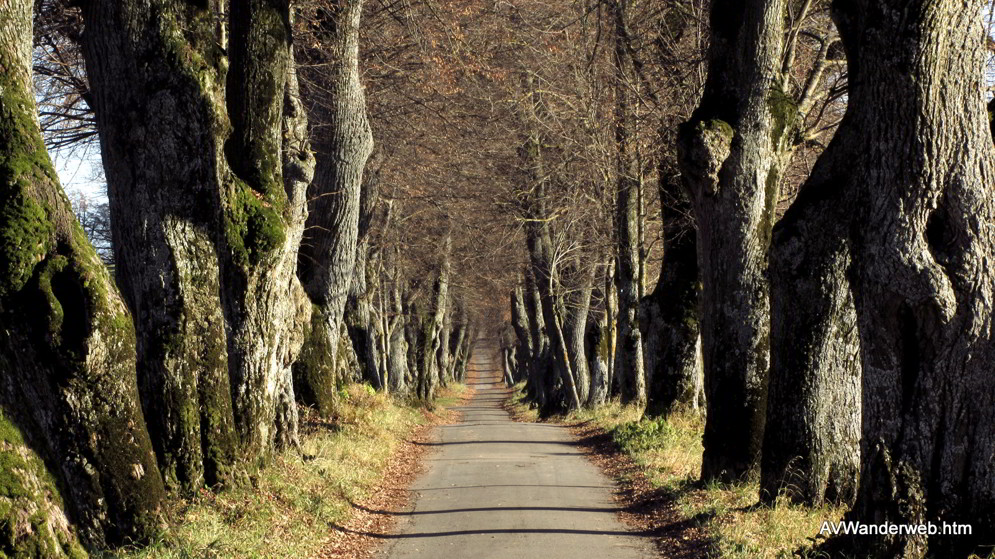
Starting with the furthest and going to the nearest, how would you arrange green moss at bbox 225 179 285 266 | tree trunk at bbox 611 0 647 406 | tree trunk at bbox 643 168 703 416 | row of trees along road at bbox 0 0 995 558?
tree trunk at bbox 611 0 647 406
tree trunk at bbox 643 168 703 416
green moss at bbox 225 179 285 266
row of trees along road at bbox 0 0 995 558

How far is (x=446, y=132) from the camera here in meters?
20.0

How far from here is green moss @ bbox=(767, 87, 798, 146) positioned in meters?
10.1

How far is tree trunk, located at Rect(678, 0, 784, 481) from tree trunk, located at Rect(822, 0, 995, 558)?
3.61 metres

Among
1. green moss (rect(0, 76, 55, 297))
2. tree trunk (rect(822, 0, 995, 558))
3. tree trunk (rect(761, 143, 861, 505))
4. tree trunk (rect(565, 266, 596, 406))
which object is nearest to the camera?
tree trunk (rect(822, 0, 995, 558))

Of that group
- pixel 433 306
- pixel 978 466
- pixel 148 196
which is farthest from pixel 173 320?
pixel 433 306

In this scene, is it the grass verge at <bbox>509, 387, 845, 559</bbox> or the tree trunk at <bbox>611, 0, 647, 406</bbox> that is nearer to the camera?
the grass verge at <bbox>509, 387, 845, 559</bbox>

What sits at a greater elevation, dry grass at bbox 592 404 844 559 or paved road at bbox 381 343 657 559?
dry grass at bbox 592 404 844 559

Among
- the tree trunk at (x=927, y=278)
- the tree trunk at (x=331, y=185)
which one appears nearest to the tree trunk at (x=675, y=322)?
the tree trunk at (x=331, y=185)

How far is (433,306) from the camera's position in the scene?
33.9 metres

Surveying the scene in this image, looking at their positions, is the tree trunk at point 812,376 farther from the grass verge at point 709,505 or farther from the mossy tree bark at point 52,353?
the mossy tree bark at point 52,353

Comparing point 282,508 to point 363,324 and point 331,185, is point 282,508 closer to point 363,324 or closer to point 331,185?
point 331,185

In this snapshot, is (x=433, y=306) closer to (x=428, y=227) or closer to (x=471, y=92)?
(x=428, y=227)

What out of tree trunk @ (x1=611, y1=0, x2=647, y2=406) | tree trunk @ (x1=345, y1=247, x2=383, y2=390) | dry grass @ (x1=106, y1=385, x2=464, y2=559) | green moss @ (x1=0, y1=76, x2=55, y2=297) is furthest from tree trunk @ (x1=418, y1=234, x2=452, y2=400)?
green moss @ (x1=0, y1=76, x2=55, y2=297)

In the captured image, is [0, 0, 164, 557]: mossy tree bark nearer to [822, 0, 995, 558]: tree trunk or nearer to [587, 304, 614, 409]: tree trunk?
[822, 0, 995, 558]: tree trunk
